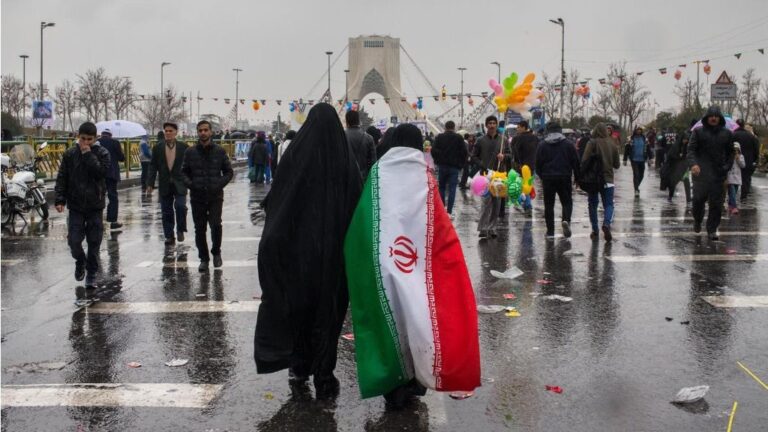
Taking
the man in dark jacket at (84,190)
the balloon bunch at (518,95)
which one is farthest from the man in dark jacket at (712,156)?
the man in dark jacket at (84,190)

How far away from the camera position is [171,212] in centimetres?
1162

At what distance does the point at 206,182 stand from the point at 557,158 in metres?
4.93

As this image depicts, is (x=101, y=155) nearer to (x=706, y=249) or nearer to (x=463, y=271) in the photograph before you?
(x=463, y=271)

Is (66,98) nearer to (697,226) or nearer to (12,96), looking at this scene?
(12,96)

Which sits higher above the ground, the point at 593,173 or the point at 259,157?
the point at 259,157

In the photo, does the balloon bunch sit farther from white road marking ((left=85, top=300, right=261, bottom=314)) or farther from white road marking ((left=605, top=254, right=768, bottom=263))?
white road marking ((left=85, top=300, right=261, bottom=314))

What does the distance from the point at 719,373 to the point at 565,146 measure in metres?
6.56

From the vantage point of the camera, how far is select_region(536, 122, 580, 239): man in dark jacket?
37.8ft

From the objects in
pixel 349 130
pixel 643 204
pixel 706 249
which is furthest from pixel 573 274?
pixel 643 204

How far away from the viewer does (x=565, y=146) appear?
11.5 m

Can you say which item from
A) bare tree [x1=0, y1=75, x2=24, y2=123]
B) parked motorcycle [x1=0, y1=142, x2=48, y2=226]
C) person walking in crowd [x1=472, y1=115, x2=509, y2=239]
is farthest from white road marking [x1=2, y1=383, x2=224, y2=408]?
bare tree [x1=0, y1=75, x2=24, y2=123]

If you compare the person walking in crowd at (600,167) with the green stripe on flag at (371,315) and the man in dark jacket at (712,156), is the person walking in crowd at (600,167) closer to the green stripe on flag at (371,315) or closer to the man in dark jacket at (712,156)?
the man in dark jacket at (712,156)

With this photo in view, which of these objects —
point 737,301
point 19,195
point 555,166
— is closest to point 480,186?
point 555,166

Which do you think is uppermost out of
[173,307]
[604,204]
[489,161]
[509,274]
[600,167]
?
[489,161]
